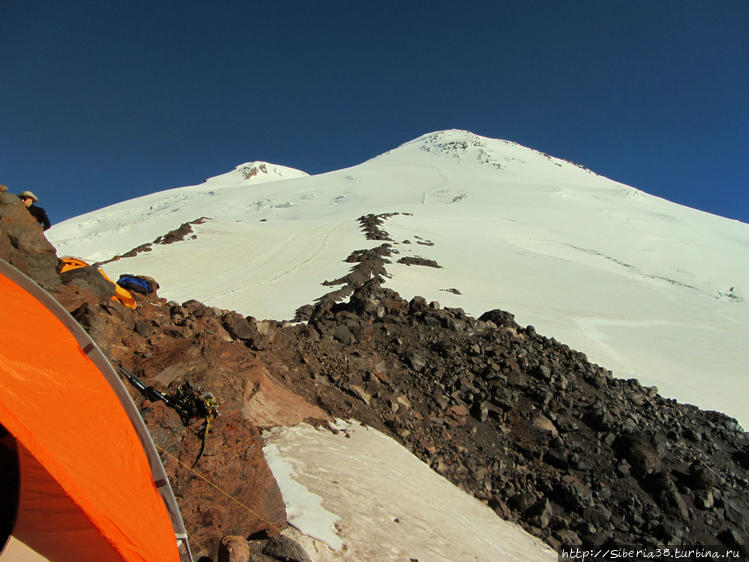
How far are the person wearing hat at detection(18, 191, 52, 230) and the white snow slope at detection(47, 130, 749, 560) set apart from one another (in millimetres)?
4836

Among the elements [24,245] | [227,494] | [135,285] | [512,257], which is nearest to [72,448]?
[227,494]

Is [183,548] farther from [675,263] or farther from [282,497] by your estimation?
[675,263]

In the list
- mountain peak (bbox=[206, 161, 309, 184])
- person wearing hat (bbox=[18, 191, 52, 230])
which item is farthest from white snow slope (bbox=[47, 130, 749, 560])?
mountain peak (bbox=[206, 161, 309, 184])

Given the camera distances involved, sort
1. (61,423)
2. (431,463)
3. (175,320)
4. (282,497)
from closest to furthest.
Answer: (61,423) → (282,497) → (431,463) → (175,320)

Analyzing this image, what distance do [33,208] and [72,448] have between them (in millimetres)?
5045

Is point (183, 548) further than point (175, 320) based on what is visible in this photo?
No

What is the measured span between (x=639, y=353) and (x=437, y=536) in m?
13.3

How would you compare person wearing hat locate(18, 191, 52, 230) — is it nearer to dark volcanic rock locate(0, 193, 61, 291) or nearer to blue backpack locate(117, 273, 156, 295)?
dark volcanic rock locate(0, 193, 61, 291)

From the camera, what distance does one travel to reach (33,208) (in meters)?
5.84

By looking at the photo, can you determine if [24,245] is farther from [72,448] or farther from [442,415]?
[442,415]

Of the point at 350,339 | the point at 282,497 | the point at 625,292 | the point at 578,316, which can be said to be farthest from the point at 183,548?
the point at 625,292

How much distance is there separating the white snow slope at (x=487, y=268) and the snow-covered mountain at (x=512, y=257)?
122mm

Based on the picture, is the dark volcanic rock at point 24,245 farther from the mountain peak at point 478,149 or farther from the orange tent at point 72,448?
the mountain peak at point 478,149

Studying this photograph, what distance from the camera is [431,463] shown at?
5812mm
